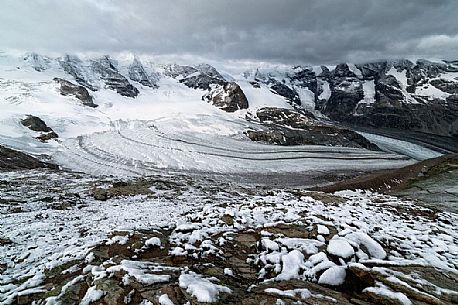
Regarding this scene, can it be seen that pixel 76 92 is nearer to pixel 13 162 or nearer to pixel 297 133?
pixel 297 133

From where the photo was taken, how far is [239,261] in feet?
24.6

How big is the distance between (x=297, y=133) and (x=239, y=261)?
145 m

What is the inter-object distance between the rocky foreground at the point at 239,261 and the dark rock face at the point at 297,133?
114574 millimetres

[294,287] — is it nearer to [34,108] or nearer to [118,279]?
[118,279]

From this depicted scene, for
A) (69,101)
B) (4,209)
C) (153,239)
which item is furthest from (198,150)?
(69,101)

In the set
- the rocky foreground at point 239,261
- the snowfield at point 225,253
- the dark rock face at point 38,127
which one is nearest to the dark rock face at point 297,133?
the dark rock face at point 38,127

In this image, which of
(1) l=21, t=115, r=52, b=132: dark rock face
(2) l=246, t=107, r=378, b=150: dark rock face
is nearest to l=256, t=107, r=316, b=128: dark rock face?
(2) l=246, t=107, r=378, b=150: dark rock face

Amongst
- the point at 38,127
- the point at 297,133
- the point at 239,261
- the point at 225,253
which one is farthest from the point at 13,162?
the point at 297,133

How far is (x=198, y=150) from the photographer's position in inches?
3669

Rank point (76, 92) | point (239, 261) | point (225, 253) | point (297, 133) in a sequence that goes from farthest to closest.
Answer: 1. point (76, 92)
2. point (297, 133)
3. point (225, 253)
4. point (239, 261)

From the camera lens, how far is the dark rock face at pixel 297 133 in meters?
130

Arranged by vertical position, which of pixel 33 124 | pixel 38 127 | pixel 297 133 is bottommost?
pixel 297 133

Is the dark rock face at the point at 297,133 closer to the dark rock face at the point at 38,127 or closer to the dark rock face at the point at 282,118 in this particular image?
the dark rock face at the point at 282,118

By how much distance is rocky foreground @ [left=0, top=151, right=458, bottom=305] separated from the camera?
5.43m
